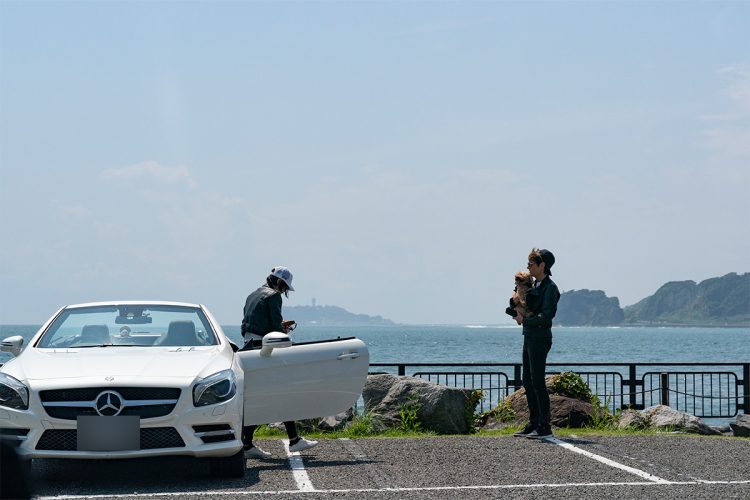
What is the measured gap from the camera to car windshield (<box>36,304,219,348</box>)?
349 inches

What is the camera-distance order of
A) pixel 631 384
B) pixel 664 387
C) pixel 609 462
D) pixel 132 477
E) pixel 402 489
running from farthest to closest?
pixel 631 384 < pixel 664 387 < pixel 609 462 < pixel 132 477 < pixel 402 489

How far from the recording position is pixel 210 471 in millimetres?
8109

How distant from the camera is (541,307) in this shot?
35.5 ft

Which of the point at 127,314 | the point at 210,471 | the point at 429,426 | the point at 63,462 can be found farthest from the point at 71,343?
the point at 429,426

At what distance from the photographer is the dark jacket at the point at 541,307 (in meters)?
10.8

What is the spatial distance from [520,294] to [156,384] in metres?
4.82

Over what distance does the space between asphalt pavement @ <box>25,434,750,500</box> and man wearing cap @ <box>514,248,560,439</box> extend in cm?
42

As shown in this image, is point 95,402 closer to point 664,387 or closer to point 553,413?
point 553,413

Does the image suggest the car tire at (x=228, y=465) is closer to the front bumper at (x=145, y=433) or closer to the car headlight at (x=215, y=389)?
the front bumper at (x=145, y=433)

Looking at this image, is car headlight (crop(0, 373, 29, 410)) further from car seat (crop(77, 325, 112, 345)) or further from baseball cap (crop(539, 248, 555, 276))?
baseball cap (crop(539, 248, 555, 276))

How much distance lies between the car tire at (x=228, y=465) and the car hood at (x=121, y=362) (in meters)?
0.74

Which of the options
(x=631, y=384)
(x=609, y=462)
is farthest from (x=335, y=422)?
(x=631, y=384)

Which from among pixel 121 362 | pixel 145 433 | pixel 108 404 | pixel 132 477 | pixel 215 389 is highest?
pixel 121 362

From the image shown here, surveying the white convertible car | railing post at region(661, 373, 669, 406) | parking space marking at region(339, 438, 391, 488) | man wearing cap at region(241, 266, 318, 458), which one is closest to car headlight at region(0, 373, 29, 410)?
the white convertible car
